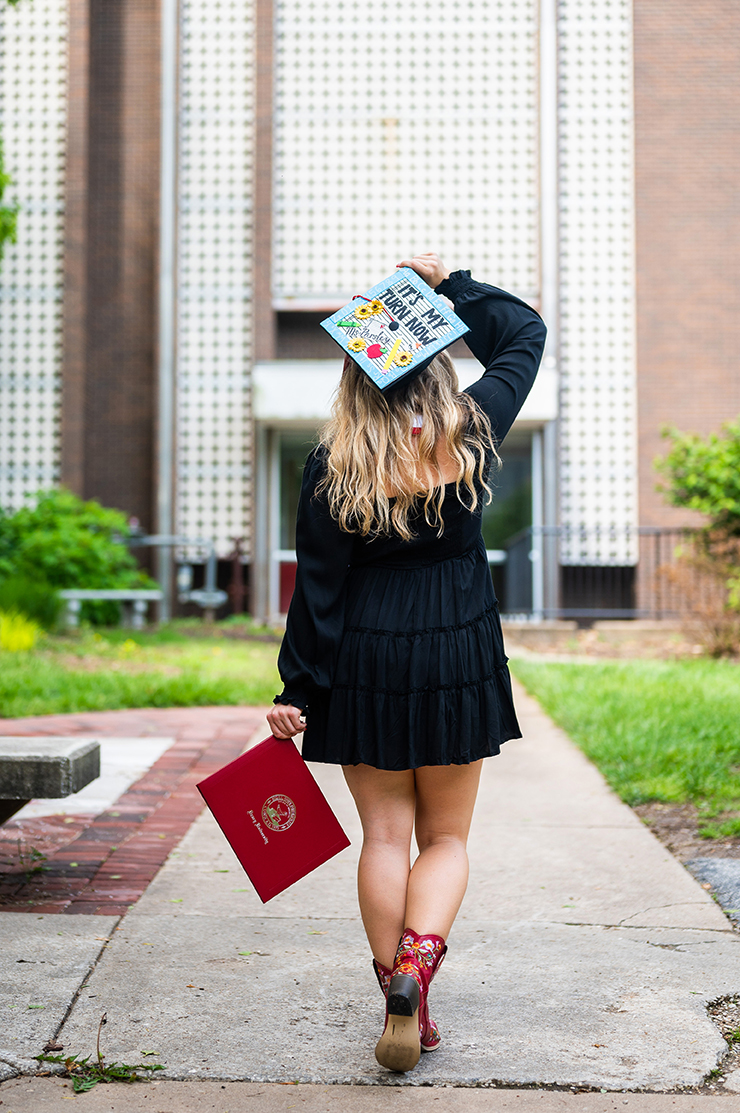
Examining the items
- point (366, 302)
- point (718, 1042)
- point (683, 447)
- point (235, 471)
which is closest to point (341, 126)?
point (235, 471)

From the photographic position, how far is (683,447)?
10.7 meters

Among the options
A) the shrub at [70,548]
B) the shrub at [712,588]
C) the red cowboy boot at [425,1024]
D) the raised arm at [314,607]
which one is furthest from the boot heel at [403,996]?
the shrub at [70,548]

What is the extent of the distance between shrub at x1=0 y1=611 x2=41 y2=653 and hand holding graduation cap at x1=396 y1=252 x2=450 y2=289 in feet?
25.4

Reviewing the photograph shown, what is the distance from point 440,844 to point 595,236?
525 inches

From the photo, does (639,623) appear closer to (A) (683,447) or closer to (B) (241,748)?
(A) (683,447)

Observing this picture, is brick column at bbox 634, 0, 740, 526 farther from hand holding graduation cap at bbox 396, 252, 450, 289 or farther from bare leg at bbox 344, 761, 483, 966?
bare leg at bbox 344, 761, 483, 966

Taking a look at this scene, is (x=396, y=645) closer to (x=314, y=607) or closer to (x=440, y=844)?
(x=314, y=607)

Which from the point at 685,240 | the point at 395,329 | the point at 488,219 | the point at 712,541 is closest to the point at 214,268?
the point at 488,219

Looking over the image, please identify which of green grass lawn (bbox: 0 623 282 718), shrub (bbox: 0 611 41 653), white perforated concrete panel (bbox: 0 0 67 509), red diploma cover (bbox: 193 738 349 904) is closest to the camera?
red diploma cover (bbox: 193 738 349 904)

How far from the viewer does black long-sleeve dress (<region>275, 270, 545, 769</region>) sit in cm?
240

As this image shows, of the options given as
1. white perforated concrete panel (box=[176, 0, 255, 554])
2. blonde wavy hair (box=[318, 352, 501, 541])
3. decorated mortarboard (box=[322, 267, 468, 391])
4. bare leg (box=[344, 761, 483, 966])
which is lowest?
bare leg (box=[344, 761, 483, 966])

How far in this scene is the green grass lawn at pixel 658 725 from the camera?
15.9ft

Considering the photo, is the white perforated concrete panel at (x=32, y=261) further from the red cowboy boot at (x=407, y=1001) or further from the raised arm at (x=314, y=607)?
the red cowboy boot at (x=407, y=1001)

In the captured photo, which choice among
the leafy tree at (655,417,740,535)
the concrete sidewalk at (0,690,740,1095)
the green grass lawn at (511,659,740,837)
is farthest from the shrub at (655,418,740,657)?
the concrete sidewalk at (0,690,740,1095)
